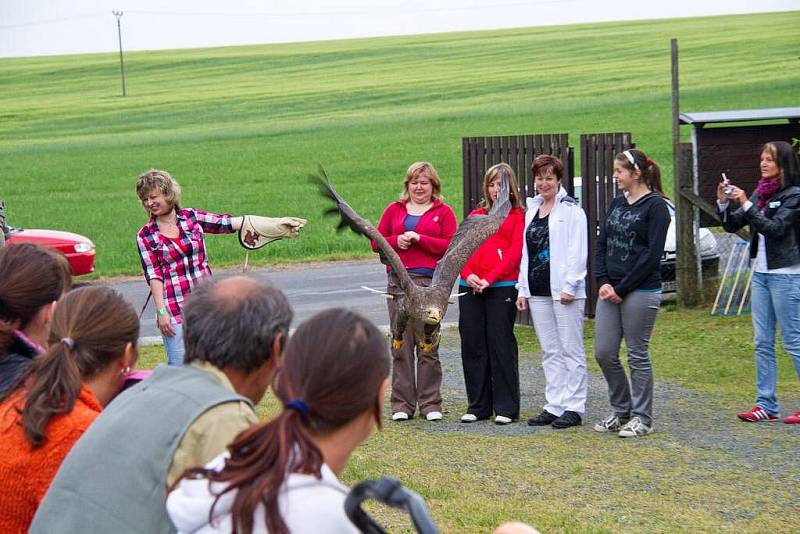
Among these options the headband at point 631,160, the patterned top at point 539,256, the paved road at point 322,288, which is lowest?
the paved road at point 322,288

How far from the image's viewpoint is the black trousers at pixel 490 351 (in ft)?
28.2

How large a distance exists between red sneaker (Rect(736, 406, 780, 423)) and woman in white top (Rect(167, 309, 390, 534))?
6293mm

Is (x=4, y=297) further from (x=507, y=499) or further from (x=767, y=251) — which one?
(x=767, y=251)

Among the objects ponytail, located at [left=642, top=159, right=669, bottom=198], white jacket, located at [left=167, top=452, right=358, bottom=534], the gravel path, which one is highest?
ponytail, located at [left=642, top=159, right=669, bottom=198]

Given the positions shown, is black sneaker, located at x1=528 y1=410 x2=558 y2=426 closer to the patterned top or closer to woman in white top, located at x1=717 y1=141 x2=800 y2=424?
the patterned top

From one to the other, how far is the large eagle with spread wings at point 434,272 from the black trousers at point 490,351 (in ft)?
1.74

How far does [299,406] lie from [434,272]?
5870mm

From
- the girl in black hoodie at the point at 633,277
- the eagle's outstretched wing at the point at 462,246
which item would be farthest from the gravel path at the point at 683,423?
the eagle's outstretched wing at the point at 462,246

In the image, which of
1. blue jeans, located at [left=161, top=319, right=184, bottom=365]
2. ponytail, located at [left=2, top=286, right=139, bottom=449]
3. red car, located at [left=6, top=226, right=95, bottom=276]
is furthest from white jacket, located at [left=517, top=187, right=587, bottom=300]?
red car, located at [left=6, top=226, right=95, bottom=276]

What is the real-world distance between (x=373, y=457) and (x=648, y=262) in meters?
2.23

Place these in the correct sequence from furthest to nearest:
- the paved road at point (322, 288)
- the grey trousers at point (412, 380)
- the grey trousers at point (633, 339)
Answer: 1. the paved road at point (322, 288)
2. the grey trousers at point (412, 380)
3. the grey trousers at point (633, 339)

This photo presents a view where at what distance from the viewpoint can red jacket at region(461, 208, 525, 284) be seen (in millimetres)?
8531

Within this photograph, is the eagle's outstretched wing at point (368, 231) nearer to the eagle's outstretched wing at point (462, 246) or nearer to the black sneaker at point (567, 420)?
the eagle's outstretched wing at point (462, 246)

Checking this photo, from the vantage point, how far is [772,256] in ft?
25.9
